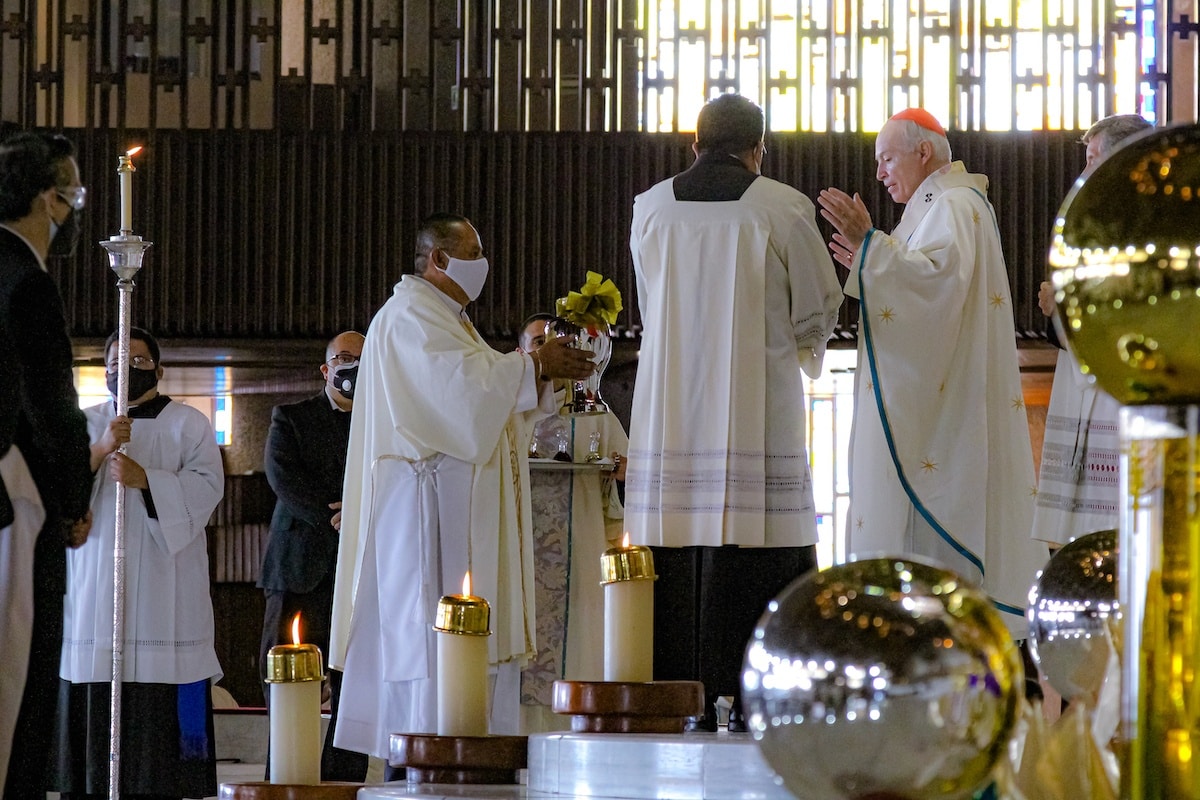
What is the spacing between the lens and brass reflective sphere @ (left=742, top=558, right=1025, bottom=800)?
574 mm

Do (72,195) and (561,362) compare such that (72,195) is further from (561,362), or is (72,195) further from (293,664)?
(561,362)

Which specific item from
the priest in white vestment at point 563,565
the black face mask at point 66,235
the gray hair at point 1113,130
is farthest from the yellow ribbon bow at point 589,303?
the black face mask at point 66,235

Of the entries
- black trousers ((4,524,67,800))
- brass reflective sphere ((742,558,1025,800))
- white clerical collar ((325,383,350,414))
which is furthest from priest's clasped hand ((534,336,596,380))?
brass reflective sphere ((742,558,1025,800))

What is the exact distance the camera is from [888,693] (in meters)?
0.57

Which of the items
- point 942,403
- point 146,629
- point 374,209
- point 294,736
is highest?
point 374,209

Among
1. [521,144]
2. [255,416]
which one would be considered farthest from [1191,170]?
[255,416]

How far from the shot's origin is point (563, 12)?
29.4 ft

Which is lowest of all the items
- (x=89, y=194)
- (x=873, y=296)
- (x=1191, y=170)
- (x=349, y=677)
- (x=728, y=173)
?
(x=349, y=677)

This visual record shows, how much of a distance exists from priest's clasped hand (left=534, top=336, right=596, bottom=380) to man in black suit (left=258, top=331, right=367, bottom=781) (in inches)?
69.5

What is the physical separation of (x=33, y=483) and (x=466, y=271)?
2.61 meters

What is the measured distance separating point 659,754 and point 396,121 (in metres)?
6.92

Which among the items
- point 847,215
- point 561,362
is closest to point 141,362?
point 561,362

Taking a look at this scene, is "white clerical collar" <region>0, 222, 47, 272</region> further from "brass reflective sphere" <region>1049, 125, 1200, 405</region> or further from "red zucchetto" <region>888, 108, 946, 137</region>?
"red zucchetto" <region>888, 108, 946, 137</region>

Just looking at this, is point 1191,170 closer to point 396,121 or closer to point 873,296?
point 873,296
